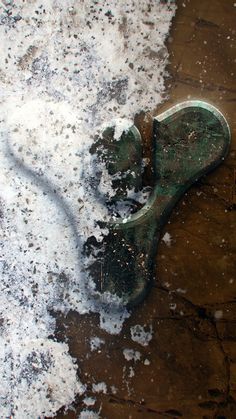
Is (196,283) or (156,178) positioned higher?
(156,178)

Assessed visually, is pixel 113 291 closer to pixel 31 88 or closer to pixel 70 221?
pixel 70 221

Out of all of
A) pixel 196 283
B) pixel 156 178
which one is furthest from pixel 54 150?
pixel 196 283

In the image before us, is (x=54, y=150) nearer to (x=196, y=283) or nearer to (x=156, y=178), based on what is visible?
(x=156, y=178)

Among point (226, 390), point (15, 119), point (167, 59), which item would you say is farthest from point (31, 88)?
point (226, 390)
